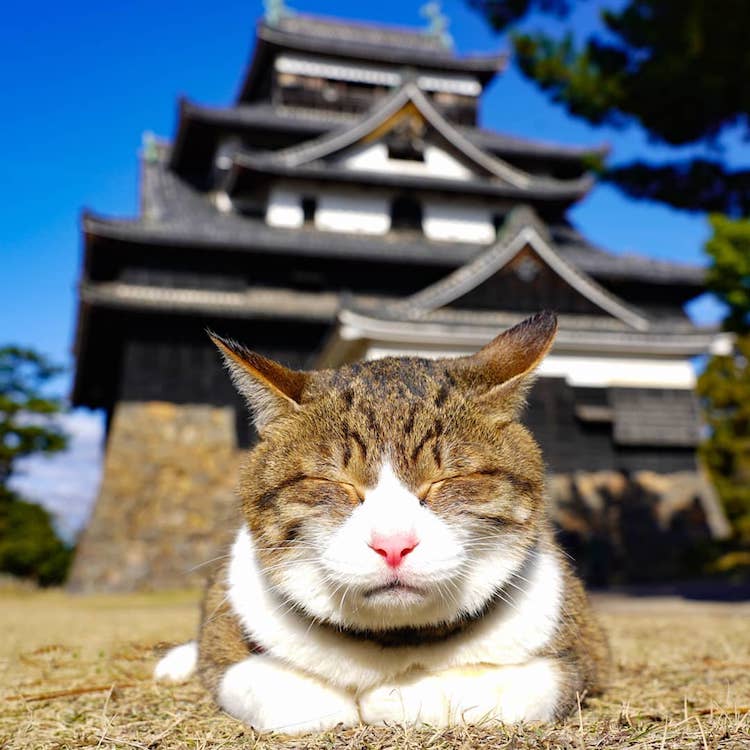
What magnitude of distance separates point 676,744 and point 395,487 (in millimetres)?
951

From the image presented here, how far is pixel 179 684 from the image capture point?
9.90 feet

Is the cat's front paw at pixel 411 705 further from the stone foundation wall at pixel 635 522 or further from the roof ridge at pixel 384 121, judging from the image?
the roof ridge at pixel 384 121

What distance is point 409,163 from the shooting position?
18.6 meters

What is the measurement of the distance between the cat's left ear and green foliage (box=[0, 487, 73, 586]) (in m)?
16.2

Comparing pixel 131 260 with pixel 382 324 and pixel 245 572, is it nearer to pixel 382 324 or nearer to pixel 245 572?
pixel 382 324

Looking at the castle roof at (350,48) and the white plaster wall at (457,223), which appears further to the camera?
the castle roof at (350,48)

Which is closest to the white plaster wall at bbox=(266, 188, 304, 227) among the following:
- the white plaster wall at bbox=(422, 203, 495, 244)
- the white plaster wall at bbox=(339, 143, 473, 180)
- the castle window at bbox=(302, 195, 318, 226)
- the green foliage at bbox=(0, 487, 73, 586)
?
the castle window at bbox=(302, 195, 318, 226)

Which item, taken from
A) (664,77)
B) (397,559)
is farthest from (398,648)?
(664,77)

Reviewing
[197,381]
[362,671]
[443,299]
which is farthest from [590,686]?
[197,381]

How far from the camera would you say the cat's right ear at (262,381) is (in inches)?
89.0

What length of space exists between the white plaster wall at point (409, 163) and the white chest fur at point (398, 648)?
54.1 feet

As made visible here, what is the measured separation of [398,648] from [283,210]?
16028mm

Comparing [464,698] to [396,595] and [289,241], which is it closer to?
[396,595]

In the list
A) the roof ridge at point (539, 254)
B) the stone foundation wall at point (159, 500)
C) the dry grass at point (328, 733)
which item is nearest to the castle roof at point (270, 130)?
the roof ridge at point (539, 254)
